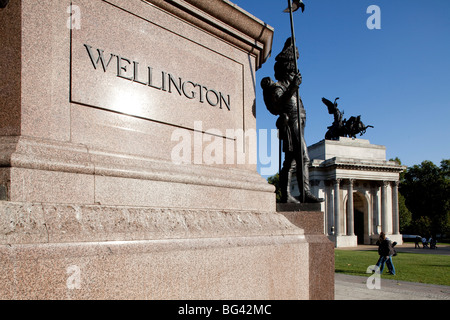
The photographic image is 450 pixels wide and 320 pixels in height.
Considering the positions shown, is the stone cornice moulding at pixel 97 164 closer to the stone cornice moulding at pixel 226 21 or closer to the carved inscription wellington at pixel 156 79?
the carved inscription wellington at pixel 156 79

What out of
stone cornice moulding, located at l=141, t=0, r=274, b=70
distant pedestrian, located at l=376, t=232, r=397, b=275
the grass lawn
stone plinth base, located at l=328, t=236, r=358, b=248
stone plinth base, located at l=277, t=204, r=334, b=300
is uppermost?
stone cornice moulding, located at l=141, t=0, r=274, b=70

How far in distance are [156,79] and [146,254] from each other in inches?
A: 71.7

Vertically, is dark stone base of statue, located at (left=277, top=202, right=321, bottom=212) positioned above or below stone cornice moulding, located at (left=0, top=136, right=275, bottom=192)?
below

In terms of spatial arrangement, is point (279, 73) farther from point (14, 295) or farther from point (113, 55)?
point (14, 295)

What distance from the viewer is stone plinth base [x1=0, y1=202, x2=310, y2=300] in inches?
105

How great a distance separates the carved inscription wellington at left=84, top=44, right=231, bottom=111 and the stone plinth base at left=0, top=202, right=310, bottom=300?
50.8 inches

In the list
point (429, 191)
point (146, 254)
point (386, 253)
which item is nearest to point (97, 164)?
point (146, 254)

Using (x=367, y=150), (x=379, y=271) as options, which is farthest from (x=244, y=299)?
(x=367, y=150)

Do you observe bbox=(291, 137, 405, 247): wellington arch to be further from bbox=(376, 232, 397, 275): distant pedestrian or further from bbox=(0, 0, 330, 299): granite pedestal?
bbox=(0, 0, 330, 299): granite pedestal

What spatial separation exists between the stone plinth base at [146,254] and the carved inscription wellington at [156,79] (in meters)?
1.29

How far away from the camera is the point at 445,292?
9.44 metres

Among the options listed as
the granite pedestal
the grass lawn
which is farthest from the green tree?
the granite pedestal

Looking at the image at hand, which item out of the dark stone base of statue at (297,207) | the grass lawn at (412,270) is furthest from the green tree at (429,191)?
the dark stone base of statue at (297,207)

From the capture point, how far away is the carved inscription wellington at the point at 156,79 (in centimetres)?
375
